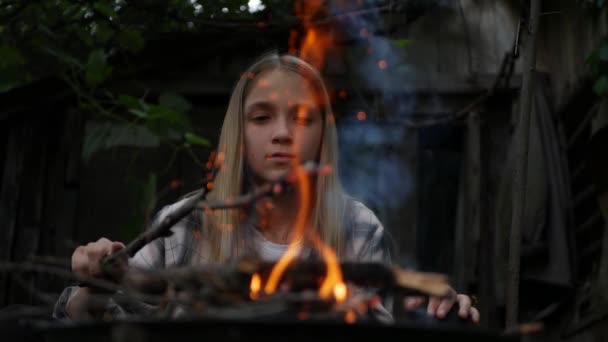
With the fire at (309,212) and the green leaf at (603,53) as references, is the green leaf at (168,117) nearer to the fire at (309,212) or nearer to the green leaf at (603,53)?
the fire at (309,212)

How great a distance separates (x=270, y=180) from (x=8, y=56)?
8.44 feet

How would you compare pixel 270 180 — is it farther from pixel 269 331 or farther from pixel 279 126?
pixel 269 331

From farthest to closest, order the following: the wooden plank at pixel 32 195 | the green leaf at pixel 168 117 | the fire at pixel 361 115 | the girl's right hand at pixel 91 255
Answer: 1. the wooden plank at pixel 32 195
2. the fire at pixel 361 115
3. the green leaf at pixel 168 117
4. the girl's right hand at pixel 91 255

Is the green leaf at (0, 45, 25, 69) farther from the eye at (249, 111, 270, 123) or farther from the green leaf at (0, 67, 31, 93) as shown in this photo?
the eye at (249, 111, 270, 123)

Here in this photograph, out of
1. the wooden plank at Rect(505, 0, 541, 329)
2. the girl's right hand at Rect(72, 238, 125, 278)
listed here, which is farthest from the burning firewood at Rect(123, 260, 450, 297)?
the wooden plank at Rect(505, 0, 541, 329)

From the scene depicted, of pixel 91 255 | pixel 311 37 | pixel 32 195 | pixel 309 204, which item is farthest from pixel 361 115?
pixel 91 255

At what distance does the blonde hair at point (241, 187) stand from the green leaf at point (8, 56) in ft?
7.20

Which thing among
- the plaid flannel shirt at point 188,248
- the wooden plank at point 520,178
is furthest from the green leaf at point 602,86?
the plaid flannel shirt at point 188,248

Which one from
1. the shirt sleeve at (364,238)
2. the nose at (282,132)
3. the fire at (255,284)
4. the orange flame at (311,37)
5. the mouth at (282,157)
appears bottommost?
the fire at (255,284)

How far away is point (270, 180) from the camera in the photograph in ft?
8.96

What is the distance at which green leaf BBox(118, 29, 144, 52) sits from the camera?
4652mm

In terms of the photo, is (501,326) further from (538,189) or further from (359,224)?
(359,224)

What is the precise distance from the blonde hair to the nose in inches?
8.9

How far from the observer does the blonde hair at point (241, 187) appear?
9.41 ft
